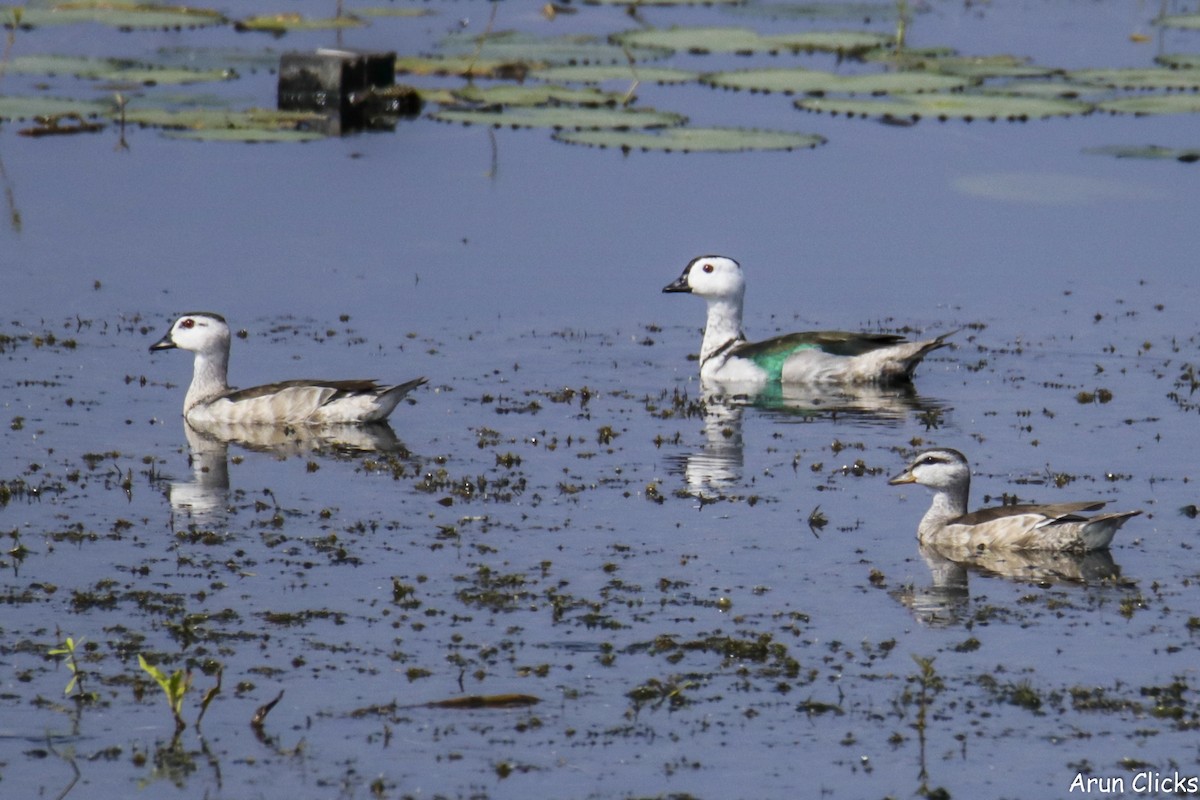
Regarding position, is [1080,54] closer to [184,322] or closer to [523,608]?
[184,322]

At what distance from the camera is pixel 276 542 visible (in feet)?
41.7

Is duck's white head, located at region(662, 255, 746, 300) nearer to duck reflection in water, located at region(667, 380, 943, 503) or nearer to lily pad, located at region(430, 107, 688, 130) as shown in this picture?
duck reflection in water, located at region(667, 380, 943, 503)

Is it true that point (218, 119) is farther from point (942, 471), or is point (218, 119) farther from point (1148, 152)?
point (942, 471)

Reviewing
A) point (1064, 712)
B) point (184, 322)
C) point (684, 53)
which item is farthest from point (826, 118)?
point (1064, 712)

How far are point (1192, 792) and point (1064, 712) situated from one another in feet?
3.16

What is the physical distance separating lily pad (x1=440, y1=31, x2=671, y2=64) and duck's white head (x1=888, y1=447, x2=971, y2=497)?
19.2m

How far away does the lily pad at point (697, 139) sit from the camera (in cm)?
2539

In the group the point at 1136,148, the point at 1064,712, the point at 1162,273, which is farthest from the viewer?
the point at 1136,148

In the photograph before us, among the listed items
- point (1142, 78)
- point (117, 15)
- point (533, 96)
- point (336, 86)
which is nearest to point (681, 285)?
point (533, 96)

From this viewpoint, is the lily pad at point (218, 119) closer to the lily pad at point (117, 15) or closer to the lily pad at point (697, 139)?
the lily pad at point (697, 139)

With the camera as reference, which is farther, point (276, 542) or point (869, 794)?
point (276, 542)

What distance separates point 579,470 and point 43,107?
1528cm

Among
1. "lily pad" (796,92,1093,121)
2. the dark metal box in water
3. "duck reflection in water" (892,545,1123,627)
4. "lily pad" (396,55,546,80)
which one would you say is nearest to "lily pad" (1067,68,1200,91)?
"lily pad" (796,92,1093,121)

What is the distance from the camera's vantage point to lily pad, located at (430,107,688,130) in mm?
26625
